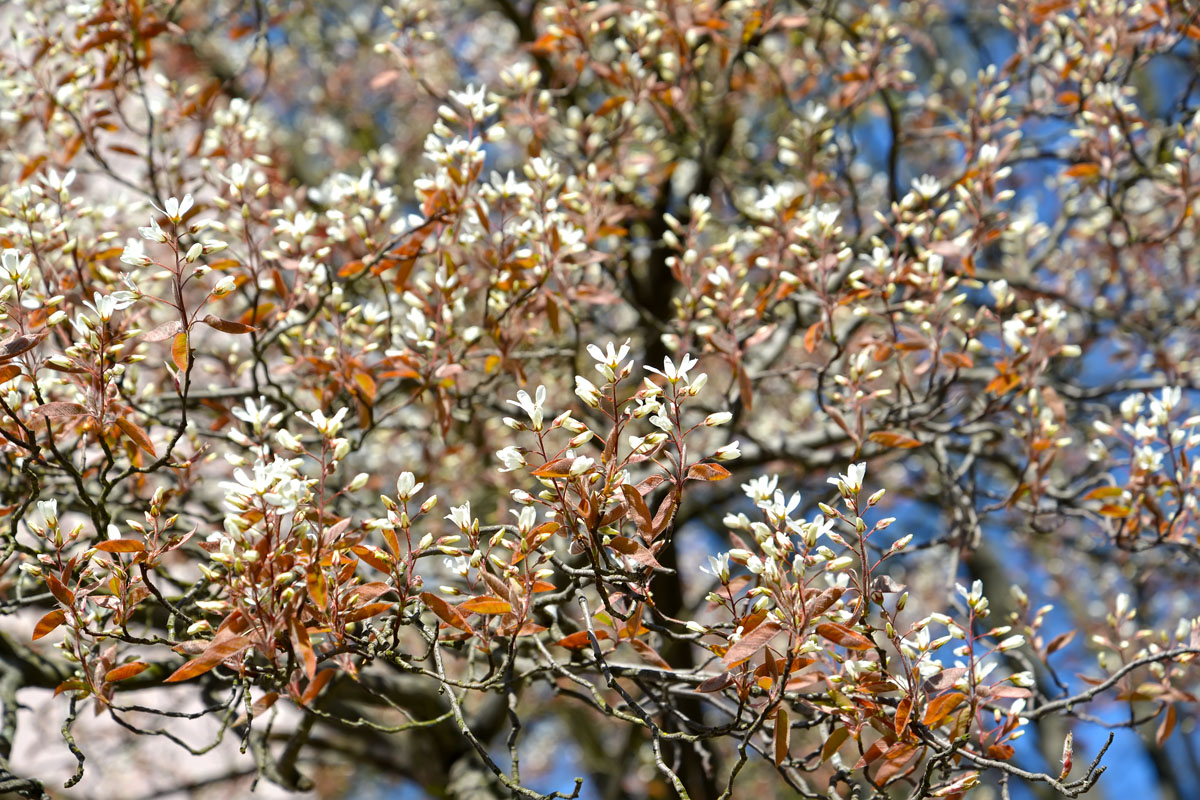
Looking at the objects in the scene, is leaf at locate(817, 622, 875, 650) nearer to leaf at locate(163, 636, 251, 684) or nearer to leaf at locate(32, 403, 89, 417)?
leaf at locate(163, 636, 251, 684)

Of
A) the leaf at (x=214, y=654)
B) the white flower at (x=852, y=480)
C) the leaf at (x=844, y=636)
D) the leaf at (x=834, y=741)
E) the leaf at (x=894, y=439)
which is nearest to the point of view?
the leaf at (x=214, y=654)

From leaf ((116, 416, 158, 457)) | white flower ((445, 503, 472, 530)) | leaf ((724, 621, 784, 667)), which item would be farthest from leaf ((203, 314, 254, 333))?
leaf ((724, 621, 784, 667))

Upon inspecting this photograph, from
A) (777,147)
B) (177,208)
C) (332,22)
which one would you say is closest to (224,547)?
(177,208)

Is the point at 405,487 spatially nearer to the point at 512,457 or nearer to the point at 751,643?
the point at 512,457

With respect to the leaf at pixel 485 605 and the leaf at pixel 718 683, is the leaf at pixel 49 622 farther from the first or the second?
the leaf at pixel 718 683

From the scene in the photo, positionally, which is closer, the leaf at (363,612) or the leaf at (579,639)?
the leaf at (363,612)

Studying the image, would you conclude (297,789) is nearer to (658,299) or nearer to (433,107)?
(658,299)

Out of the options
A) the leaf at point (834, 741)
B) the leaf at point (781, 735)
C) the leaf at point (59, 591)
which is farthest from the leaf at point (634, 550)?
the leaf at point (59, 591)
